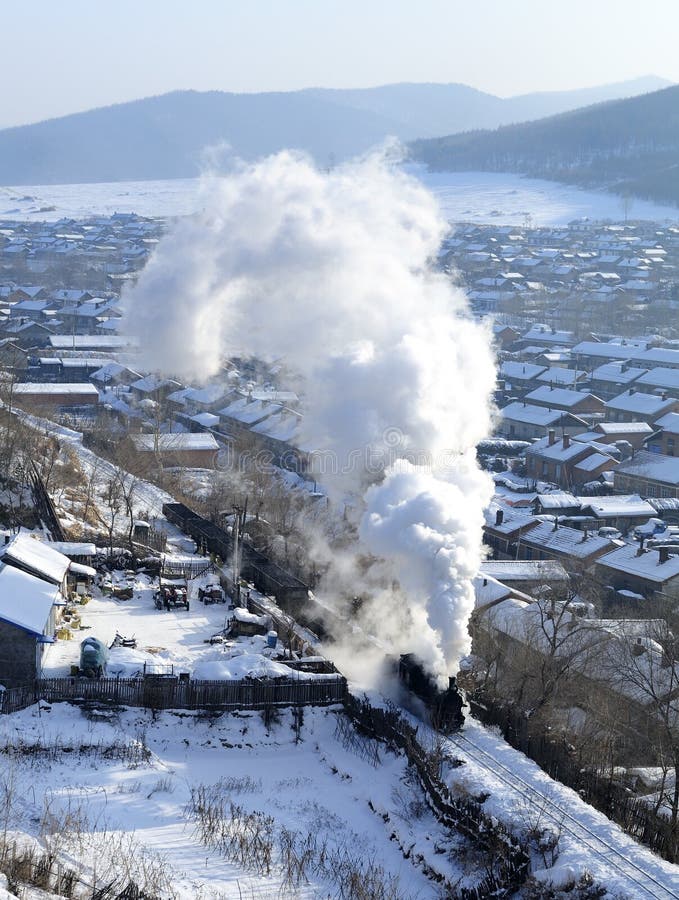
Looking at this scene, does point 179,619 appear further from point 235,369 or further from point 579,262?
point 579,262

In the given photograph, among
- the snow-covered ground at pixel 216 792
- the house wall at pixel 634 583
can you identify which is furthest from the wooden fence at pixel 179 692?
the house wall at pixel 634 583

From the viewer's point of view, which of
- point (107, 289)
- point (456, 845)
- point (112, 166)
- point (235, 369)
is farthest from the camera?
point (112, 166)

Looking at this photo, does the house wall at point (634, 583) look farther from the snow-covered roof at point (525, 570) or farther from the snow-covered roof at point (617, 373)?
the snow-covered roof at point (617, 373)

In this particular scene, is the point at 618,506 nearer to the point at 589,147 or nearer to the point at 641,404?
the point at 641,404

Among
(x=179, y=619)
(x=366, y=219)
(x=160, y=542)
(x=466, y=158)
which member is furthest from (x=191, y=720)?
(x=466, y=158)

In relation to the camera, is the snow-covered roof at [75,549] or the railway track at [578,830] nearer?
the railway track at [578,830]

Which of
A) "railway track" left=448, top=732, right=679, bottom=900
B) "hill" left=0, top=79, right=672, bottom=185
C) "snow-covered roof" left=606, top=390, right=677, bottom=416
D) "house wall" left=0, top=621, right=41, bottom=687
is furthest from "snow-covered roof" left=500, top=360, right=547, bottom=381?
"hill" left=0, top=79, right=672, bottom=185
